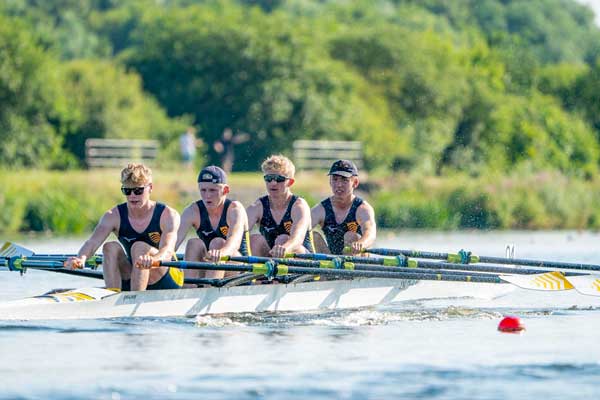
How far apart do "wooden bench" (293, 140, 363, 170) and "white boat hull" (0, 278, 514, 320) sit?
24.5 meters

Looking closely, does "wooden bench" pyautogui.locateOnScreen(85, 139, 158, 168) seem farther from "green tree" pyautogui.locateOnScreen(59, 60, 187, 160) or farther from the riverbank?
the riverbank


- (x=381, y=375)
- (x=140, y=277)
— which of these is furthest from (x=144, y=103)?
(x=381, y=375)

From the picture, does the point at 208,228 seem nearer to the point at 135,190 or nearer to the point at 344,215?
the point at 135,190

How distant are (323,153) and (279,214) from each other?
28.2m

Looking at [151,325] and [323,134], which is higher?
[323,134]

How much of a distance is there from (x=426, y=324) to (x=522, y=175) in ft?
74.7

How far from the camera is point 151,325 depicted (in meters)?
11.5

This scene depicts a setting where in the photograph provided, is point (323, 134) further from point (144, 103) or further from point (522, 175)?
point (522, 175)

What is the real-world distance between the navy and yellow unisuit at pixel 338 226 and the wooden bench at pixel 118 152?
22.8 m

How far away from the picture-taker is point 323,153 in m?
41.2

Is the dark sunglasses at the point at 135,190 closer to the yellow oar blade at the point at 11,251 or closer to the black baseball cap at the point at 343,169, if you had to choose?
the yellow oar blade at the point at 11,251

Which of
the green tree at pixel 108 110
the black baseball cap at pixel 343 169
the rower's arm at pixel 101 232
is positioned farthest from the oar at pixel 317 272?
the green tree at pixel 108 110

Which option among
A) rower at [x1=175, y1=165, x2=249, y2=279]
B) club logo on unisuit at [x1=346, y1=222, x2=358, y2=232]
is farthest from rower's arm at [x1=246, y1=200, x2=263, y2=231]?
club logo on unisuit at [x1=346, y1=222, x2=358, y2=232]

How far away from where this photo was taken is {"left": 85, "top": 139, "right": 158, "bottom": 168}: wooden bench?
37.0 meters
